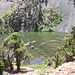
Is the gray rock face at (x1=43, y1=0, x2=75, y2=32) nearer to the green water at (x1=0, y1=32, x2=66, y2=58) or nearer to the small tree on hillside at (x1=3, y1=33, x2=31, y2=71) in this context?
the green water at (x1=0, y1=32, x2=66, y2=58)

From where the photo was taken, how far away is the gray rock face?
156250mm

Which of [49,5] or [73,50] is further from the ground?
[49,5]

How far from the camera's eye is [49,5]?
199125 millimetres

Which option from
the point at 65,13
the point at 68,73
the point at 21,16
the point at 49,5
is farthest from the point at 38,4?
the point at 68,73

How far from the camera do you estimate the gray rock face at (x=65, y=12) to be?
513 ft

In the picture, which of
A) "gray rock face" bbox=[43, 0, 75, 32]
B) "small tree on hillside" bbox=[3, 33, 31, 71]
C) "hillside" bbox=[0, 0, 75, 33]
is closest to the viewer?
"small tree on hillside" bbox=[3, 33, 31, 71]

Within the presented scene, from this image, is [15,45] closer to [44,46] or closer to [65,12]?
[44,46]

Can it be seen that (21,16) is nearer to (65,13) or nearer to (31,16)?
(31,16)

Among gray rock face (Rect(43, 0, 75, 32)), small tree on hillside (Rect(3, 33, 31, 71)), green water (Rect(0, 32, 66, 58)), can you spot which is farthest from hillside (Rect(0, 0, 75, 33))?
small tree on hillside (Rect(3, 33, 31, 71))

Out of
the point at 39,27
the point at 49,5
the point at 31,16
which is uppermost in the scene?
the point at 49,5

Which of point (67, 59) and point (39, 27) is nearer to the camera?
point (67, 59)

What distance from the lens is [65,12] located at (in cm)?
17600

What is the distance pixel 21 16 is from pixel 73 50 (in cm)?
16621

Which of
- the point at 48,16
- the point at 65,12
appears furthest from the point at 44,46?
the point at 65,12
